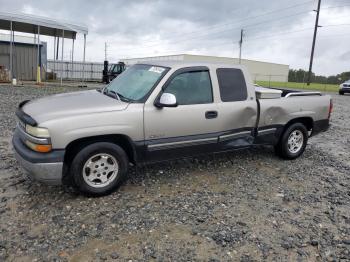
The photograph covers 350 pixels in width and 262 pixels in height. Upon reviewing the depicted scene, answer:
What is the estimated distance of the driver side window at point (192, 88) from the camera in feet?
15.5

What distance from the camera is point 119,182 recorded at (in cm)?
442

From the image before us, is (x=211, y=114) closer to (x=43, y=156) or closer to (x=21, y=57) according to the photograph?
(x=43, y=156)

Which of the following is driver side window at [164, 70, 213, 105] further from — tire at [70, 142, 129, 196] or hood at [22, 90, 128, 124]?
tire at [70, 142, 129, 196]

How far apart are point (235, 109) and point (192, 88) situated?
0.81 metres

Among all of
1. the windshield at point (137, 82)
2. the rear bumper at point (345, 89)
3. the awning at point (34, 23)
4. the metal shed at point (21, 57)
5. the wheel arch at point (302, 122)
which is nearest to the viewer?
the windshield at point (137, 82)

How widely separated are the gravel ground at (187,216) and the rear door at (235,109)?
0.59 meters

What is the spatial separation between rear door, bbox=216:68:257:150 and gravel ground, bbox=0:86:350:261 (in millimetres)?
590

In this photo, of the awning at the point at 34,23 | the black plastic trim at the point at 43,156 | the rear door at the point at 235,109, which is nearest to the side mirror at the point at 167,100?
the rear door at the point at 235,109

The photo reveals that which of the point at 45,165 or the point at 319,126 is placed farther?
the point at 319,126

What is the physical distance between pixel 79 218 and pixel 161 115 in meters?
1.68

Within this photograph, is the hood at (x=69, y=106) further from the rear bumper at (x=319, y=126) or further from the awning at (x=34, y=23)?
the awning at (x=34, y=23)

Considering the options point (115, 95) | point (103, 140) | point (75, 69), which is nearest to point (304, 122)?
point (115, 95)

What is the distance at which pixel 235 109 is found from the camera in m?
5.21

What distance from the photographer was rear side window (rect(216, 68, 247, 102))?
17.0 feet
